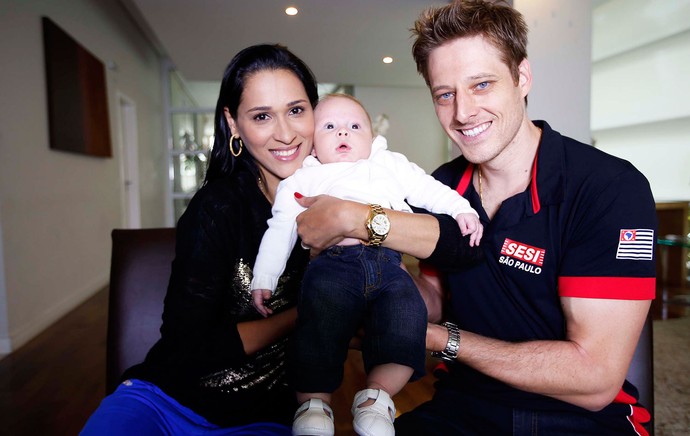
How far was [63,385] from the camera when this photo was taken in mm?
2809

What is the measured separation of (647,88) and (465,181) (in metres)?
5.51

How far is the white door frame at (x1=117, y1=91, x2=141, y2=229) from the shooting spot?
6.77 meters

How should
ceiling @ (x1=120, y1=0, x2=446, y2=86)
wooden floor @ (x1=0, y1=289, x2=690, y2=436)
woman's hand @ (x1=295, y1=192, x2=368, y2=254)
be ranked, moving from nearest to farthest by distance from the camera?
woman's hand @ (x1=295, y1=192, x2=368, y2=254) < wooden floor @ (x1=0, y1=289, x2=690, y2=436) < ceiling @ (x1=120, y1=0, x2=446, y2=86)

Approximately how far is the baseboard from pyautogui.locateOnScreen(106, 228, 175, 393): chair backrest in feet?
8.40

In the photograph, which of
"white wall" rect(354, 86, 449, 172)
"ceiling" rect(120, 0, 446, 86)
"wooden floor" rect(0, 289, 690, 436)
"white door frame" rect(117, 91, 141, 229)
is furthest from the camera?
"white wall" rect(354, 86, 449, 172)

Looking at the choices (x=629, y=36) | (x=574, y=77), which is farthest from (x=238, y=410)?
(x=629, y=36)

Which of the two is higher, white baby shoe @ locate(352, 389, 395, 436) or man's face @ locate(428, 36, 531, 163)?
man's face @ locate(428, 36, 531, 163)

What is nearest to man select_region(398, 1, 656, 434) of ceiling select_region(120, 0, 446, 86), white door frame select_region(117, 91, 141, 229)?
ceiling select_region(120, 0, 446, 86)

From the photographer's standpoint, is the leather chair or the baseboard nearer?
the leather chair

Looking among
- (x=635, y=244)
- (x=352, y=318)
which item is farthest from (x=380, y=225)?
(x=635, y=244)

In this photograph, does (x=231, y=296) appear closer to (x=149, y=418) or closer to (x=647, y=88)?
(x=149, y=418)

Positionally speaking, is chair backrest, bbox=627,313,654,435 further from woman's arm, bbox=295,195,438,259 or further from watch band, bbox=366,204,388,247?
watch band, bbox=366,204,388,247

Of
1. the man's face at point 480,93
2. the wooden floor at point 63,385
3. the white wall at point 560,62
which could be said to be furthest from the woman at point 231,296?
the white wall at point 560,62

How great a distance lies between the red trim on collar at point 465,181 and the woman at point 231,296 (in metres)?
0.52
